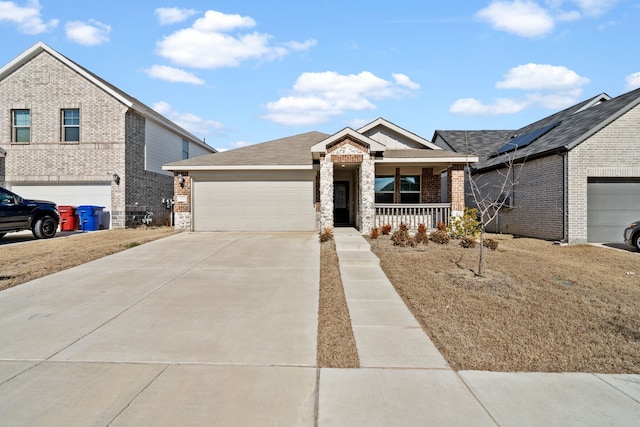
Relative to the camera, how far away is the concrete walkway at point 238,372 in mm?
3332

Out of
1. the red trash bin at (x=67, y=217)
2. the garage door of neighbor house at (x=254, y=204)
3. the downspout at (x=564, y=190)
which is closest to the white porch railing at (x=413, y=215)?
the garage door of neighbor house at (x=254, y=204)

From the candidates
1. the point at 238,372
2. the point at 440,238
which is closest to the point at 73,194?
the point at 440,238

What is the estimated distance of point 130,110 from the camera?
17.9 m

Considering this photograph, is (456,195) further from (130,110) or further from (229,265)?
(130,110)

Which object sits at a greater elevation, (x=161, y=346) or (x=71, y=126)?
(x=71, y=126)

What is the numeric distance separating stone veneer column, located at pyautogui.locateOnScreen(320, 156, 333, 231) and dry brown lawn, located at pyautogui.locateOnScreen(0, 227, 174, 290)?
20.5ft

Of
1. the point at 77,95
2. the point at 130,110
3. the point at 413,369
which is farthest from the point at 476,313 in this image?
the point at 77,95

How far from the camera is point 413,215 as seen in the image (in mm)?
15406

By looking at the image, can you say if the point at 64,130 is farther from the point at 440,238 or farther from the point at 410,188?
the point at 440,238

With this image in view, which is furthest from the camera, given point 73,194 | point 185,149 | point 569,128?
point 185,149

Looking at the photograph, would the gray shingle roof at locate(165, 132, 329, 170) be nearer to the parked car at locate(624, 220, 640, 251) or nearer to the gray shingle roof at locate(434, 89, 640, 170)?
the gray shingle roof at locate(434, 89, 640, 170)

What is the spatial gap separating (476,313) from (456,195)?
1017 centimetres

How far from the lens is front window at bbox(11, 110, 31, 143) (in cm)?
1789

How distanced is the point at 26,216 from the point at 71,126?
591 centimetres
